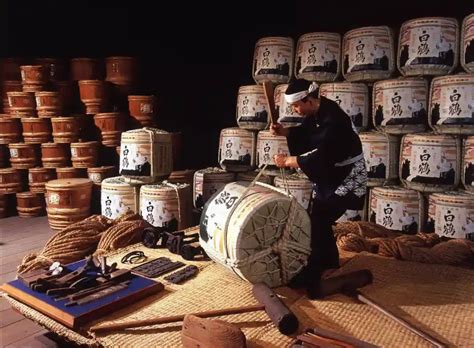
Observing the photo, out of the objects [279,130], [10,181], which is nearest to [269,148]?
[279,130]

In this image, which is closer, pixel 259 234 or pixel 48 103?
pixel 259 234

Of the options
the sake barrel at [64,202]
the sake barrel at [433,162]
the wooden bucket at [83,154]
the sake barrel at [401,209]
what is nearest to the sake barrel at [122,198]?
the sake barrel at [64,202]

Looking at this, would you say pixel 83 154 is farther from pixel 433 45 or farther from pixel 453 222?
pixel 453 222

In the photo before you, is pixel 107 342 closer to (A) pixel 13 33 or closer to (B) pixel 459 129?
(B) pixel 459 129

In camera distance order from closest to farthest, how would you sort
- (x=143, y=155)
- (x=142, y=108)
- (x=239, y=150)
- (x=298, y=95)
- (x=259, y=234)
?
1. (x=259, y=234)
2. (x=298, y=95)
3. (x=143, y=155)
4. (x=239, y=150)
5. (x=142, y=108)

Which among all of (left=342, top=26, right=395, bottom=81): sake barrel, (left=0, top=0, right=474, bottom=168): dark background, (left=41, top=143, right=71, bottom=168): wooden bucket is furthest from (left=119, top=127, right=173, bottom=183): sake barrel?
(left=342, top=26, right=395, bottom=81): sake barrel

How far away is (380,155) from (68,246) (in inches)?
133

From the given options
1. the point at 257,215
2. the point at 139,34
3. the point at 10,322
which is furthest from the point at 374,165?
the point at 139,34

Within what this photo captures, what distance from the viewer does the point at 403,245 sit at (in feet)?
13.5

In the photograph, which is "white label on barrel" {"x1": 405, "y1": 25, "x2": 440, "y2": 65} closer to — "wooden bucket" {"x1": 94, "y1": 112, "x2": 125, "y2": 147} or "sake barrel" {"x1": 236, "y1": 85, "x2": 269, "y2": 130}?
"sake barrel" {"x1": 236, "y1": 85, "x2": 269, "y2": 130}

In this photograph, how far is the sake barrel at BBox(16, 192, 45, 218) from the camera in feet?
23.9

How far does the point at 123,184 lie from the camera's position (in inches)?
222

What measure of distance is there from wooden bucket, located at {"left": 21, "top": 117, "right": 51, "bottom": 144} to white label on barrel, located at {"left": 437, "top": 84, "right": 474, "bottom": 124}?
5909mm

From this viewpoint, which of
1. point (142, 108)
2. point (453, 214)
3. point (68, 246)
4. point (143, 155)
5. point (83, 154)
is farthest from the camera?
point (142, 108)
